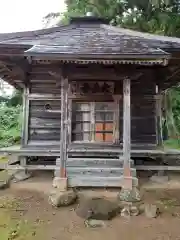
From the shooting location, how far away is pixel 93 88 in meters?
9.29

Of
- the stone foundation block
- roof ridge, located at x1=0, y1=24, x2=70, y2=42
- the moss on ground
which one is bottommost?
the moss on ground

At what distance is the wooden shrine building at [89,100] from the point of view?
7.25 metres

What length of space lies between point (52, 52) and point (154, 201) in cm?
427

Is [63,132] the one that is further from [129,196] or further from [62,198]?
[129,196]

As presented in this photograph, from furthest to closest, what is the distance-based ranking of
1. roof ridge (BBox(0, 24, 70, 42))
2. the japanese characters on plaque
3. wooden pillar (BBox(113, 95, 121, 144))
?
1. wooden pillar (BBox(113, 95, 121, 144))
2. the japanese characters on plaque
3. roof ridge (BBox(0, 24, 70, 42))

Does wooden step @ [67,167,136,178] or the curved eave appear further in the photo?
wooden step @ [67,167,136,178]

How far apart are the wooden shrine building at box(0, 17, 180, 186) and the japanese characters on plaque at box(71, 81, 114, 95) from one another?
0.03 metres

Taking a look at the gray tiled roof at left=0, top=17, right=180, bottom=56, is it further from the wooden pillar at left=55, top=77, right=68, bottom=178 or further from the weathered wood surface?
the weathered wood surface

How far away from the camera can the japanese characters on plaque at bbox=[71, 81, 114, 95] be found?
9156 mm

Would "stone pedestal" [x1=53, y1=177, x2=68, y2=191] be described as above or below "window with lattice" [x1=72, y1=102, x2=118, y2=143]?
below

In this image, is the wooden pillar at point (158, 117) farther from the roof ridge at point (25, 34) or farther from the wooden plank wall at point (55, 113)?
the roof ridge at point (25, 34)

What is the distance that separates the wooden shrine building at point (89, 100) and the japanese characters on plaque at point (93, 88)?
33 mm

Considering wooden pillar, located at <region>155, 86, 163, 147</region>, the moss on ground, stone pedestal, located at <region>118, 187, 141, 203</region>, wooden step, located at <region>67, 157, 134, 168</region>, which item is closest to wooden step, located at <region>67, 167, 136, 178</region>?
wooden step, located at <region>67, 157, 134, 168</region>

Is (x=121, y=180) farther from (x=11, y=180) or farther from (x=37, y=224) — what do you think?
(x=11, y=180)
